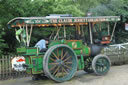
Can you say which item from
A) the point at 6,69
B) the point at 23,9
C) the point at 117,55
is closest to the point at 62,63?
the point at 6,69

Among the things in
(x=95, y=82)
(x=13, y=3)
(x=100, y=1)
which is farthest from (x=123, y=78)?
(x=100, y=1)

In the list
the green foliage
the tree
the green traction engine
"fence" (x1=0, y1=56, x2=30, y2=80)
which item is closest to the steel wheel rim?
the green traction engine

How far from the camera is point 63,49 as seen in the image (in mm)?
6699

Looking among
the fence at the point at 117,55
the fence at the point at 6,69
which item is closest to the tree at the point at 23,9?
the fence at the point at 6,69

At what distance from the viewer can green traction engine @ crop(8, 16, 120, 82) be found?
6.20 m

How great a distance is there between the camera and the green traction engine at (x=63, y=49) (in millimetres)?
6195

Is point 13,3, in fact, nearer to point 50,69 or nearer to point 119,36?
point 50,69

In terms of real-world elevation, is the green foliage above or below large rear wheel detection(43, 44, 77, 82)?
above

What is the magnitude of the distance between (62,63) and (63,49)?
0.51 meters

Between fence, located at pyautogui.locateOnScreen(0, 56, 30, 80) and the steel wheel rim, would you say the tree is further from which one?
the steel wheel rim

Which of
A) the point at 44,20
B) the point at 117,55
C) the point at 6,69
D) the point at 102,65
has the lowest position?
the point at 6,69

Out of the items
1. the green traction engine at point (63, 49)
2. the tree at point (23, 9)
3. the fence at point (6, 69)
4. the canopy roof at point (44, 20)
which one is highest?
the tree at point (23, 9)

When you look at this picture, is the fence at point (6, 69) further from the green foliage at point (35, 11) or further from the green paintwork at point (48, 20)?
the green paintwork at point (48, 20)

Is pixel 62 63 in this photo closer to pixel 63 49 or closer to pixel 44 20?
pixel 63 49
